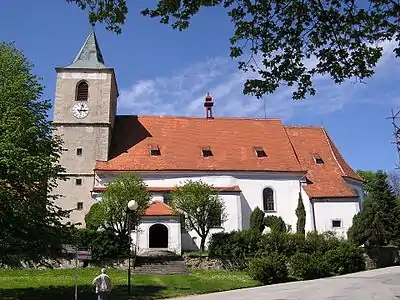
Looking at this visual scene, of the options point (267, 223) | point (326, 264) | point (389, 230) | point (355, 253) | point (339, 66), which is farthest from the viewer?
point (389, 230)

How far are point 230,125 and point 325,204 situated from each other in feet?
38.2

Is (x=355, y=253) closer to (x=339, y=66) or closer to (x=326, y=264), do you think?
(x=326, y=264)

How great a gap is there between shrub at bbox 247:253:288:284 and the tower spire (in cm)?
2311

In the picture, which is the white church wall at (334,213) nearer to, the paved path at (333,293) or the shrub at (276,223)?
the shrub at (276,223)

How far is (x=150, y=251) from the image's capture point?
3203 centimetres

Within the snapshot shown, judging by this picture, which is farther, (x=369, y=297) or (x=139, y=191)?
(x=139, y=191)

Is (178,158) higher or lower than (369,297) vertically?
higher

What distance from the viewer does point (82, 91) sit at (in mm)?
38812

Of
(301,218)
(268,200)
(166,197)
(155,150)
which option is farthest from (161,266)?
(301,218)

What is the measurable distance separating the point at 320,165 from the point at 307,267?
1576 centimetres

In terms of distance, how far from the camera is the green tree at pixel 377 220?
33.3 m

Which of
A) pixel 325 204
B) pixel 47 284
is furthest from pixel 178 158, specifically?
pixel 47 284

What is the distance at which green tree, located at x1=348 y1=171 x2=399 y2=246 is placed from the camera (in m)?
33.3

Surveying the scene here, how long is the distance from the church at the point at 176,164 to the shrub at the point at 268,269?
9.48 metres
